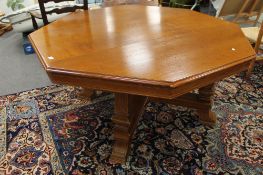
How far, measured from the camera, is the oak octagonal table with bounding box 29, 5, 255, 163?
962mm

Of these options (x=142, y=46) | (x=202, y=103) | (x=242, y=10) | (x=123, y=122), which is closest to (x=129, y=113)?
(x=123, y=122)

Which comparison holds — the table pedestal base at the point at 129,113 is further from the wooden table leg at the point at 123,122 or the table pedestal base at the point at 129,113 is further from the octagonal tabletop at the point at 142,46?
the octagonal tabletop at the point at 142,46

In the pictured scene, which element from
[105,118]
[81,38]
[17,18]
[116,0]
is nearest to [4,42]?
[17,18]

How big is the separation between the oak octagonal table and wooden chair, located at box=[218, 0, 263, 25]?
3.49 feet

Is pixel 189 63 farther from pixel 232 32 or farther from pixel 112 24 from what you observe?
pixel 112 24

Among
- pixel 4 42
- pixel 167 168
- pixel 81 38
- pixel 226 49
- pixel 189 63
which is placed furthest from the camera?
pixel 4 42

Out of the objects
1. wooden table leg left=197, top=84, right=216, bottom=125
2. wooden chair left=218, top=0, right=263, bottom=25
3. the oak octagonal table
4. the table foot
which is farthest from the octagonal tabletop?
wooden chair left=218, top=0, right=263, bottom=25

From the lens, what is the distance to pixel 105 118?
6.05 ft

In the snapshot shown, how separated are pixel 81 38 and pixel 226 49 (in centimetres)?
76

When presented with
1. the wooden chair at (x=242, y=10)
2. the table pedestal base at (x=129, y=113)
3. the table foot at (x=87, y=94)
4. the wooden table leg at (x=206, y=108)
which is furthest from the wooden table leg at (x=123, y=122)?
the wooden chair at (x=242, y=10)

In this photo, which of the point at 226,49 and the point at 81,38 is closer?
the point at 226,49

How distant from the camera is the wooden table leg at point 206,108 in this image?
1.64 m

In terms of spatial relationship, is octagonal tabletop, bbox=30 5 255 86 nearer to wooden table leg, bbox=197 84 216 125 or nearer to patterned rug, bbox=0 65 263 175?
wooden table leg, bbox=197 84 216 125

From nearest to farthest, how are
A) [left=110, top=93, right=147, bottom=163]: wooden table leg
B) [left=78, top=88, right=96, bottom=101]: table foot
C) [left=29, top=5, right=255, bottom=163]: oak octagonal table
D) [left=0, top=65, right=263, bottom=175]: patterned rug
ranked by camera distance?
[left=29, top=5, right=255, bottom=163]: oak octagonal table
[left=110, top=93, right=147, bottom=163]: wooden table leg
[left=0, top=65, right=263, bottom=175]: patterned rug
[left=78, top=88, right=96, bottom=101]: table foot
